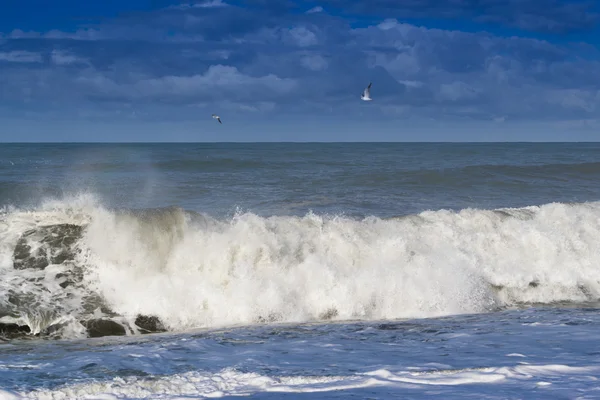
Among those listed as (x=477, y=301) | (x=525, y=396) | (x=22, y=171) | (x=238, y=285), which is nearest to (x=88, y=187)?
(x=22, y=171)

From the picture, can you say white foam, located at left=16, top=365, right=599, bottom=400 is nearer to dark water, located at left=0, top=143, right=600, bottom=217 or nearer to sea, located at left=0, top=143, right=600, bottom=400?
sea, located at left=0, top=143, right=600, bottom=400

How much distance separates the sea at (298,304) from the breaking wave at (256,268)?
3 centimetres

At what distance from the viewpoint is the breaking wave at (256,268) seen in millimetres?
9453

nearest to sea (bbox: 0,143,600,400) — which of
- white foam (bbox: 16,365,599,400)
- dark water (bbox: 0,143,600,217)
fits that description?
white foam (bbox: 16,365,599,400)

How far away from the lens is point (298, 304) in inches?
384

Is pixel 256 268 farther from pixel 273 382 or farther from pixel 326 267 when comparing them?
pixel 273 382

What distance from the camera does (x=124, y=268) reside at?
10.3 m

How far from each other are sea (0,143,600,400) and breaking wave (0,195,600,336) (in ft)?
0.10

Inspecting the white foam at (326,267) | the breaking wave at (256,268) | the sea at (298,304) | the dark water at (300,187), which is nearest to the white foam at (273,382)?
the sea at (298,304)

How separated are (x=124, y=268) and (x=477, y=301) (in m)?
5.48

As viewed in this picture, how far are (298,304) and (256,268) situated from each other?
118cm

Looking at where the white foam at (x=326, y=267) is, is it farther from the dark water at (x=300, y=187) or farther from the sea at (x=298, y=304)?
the dark water at (x=300, y=187)

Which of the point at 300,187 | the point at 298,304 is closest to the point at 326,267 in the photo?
the point at 298,304

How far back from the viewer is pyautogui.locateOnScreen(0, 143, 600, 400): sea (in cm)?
578
